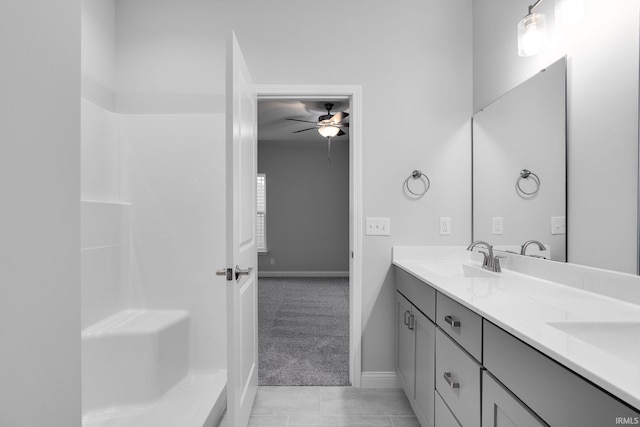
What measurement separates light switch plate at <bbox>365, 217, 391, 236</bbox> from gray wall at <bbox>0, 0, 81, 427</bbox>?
1891 millimetres

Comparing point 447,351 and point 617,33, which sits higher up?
point 617,33

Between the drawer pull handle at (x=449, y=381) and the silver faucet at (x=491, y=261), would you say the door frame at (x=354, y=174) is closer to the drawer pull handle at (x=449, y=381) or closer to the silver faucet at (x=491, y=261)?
the silver faucet at (x=491, y=261)

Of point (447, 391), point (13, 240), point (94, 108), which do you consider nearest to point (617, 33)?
point (447, 391)

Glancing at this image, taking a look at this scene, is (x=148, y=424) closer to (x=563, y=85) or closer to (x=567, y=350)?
(x=567, y=350)

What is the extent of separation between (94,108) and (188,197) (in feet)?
2.46

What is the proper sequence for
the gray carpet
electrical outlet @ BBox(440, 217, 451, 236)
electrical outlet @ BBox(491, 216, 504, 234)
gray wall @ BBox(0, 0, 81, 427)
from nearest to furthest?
gray wall @ BBox(0, 0, 81, 427)
electrical outlet @ BBox(491, 216, 504, 234)
electrical outlet @ BBox(440, 217, 451, 236)
the gray carpet

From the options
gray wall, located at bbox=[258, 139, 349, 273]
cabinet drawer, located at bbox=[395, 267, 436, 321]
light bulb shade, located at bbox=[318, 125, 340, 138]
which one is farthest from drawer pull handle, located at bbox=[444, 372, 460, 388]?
gray wall, located at bbox=[258, 139, 349, 273]

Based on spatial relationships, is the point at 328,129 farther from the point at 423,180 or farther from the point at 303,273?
the point at 303,273

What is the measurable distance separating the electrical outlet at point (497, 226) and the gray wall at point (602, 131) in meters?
0.50

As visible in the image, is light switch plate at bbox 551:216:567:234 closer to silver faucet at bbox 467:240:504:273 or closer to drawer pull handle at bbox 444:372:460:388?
silver faucet at bbox 467:240:504:273

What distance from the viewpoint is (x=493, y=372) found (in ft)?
3.61

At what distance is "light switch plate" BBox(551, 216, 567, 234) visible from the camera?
1.61 m

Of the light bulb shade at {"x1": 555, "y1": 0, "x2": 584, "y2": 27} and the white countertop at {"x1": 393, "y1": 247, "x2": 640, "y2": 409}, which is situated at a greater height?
the light bulb shade at {"x1": 555, "y1": 0, "x2": 584, "y2": 27}

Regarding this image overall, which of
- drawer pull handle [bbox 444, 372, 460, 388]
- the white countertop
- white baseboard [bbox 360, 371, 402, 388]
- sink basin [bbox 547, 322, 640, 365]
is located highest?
the white countertop
